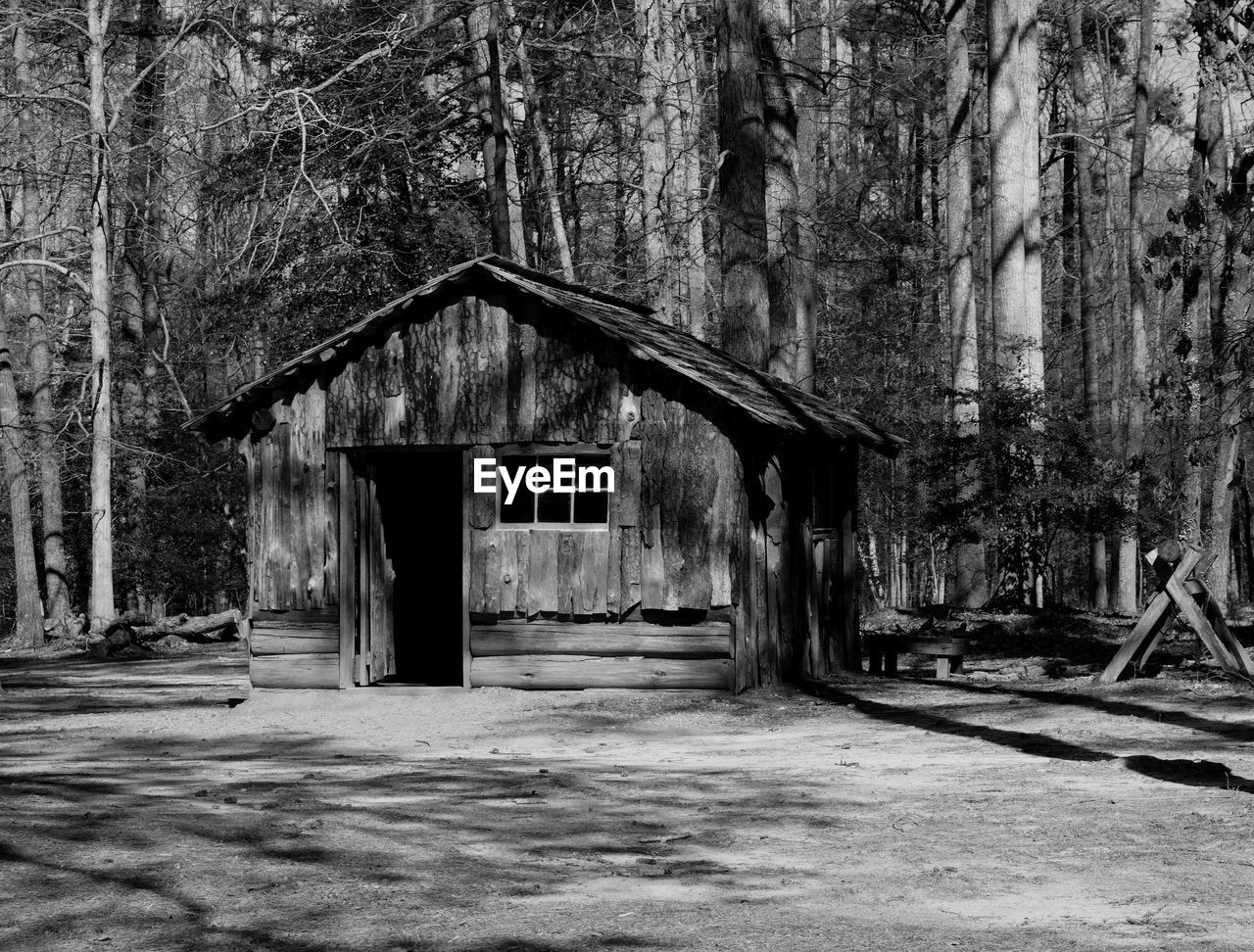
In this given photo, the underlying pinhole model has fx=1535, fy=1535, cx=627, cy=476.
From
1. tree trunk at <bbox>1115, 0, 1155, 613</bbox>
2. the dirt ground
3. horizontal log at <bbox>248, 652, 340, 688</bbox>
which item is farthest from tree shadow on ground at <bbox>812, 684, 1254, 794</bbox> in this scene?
tree trunk at <bbox>1115, 0, 1155, 613</bbox>

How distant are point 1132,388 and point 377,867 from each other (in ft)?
90.0

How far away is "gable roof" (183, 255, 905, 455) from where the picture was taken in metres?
15.3

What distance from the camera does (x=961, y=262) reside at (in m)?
29.7

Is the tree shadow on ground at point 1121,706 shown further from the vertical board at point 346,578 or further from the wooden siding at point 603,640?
the vertical board at point 346,578

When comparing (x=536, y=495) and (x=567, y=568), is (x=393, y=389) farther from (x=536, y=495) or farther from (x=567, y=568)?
(x=567, y=568)

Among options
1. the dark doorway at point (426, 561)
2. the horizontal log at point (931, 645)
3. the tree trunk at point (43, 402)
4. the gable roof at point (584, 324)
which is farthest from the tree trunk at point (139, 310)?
the horizontal log at point (931, 645)

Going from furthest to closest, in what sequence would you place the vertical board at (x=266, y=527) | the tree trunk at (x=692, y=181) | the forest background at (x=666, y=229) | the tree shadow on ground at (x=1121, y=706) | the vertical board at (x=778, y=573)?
1. the tree trunk at (x=692, y=181)
2. the forest background at (x=666, y=229)
3. the vertical board at (x=266, y=527)
4. the vertical board at (x=778, y=573)
5. the tree shadow on ground at (x=1121, y=706)

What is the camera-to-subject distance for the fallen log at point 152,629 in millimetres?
23453

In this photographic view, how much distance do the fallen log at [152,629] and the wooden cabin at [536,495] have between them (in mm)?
7999

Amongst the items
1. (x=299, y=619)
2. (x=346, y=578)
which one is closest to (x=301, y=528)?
(x=346, y=578)

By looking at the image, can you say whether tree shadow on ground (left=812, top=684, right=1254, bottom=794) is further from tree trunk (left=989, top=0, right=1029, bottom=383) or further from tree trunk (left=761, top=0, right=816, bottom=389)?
tree trunk (left=989, top=0, right=1029, bottom=383)

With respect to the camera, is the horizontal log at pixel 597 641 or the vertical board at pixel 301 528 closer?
the horizontal log at pixel 597 641

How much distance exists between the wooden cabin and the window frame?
0.02 metres

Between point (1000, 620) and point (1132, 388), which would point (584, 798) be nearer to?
point (1000, 620)
